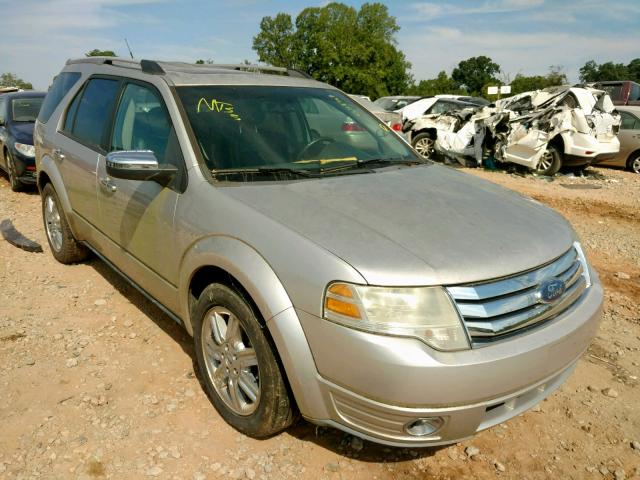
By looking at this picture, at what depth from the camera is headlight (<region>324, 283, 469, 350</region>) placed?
1870 mm

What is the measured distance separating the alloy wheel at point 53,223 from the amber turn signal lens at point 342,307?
343 centimetres

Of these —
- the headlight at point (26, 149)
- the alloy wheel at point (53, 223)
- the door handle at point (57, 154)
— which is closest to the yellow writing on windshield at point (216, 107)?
the door handle at point (57, 154)

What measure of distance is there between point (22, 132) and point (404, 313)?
25.3 feet

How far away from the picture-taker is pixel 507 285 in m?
2.01

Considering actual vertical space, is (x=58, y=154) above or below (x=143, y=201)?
above

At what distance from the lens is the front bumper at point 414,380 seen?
6.02ft

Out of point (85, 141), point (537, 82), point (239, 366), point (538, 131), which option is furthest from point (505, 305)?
point (537, 82)

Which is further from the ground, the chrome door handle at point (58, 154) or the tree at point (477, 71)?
the tree at point (477, 71)

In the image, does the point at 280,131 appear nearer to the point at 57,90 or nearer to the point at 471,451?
the point at 471,451

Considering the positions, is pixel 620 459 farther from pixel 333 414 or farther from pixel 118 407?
pixel 118 407

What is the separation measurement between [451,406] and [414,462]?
662mm

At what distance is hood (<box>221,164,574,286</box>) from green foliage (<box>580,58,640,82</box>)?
3351 inches

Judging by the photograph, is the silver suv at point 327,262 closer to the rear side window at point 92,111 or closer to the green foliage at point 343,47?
the rear side window at point 92,111

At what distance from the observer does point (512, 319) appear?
200 centimetres
